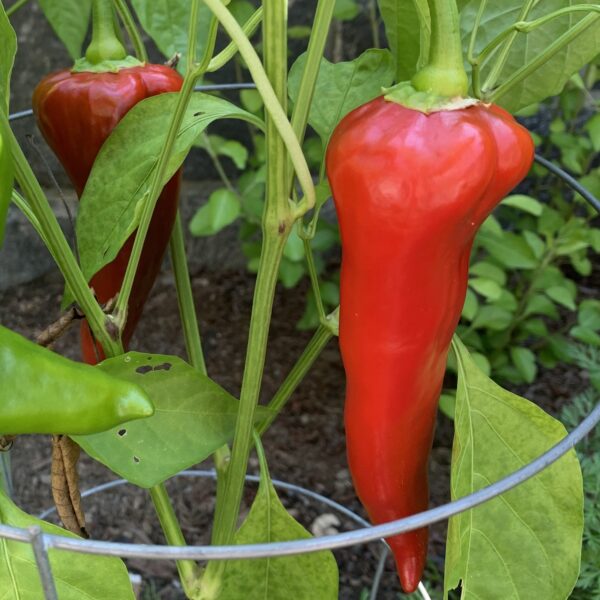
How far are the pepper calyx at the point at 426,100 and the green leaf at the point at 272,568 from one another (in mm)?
290

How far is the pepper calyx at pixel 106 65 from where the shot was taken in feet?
2.04

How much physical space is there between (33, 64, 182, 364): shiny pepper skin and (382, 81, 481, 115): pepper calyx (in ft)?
0.77

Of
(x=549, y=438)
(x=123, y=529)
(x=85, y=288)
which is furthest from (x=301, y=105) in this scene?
(x=123, y=529)

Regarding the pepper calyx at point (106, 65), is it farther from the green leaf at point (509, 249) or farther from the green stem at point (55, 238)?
the green leaf at point (509, 249)

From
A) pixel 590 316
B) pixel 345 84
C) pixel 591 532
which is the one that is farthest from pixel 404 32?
pixel 590 316

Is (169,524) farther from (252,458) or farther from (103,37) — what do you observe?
(252,458)

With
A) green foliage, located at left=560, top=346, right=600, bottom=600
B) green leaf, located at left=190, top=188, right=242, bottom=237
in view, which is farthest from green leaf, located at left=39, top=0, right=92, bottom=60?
green foliage, located at left=560, top=346, right=600, bottom=600

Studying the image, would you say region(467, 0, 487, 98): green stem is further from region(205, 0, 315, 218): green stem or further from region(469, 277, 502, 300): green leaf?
region(469, 277, 502, 300): green leaf

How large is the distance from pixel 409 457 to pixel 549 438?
100 millimetres

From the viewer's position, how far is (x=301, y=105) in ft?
1.53

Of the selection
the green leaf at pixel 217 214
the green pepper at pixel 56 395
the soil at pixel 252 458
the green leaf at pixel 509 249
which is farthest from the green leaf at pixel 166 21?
the soil at pixel 252 458

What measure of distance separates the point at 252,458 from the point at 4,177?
1161 mm

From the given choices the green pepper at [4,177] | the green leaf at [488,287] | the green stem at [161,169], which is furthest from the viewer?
the green leaf at [488,287]

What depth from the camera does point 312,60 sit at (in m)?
0.44
